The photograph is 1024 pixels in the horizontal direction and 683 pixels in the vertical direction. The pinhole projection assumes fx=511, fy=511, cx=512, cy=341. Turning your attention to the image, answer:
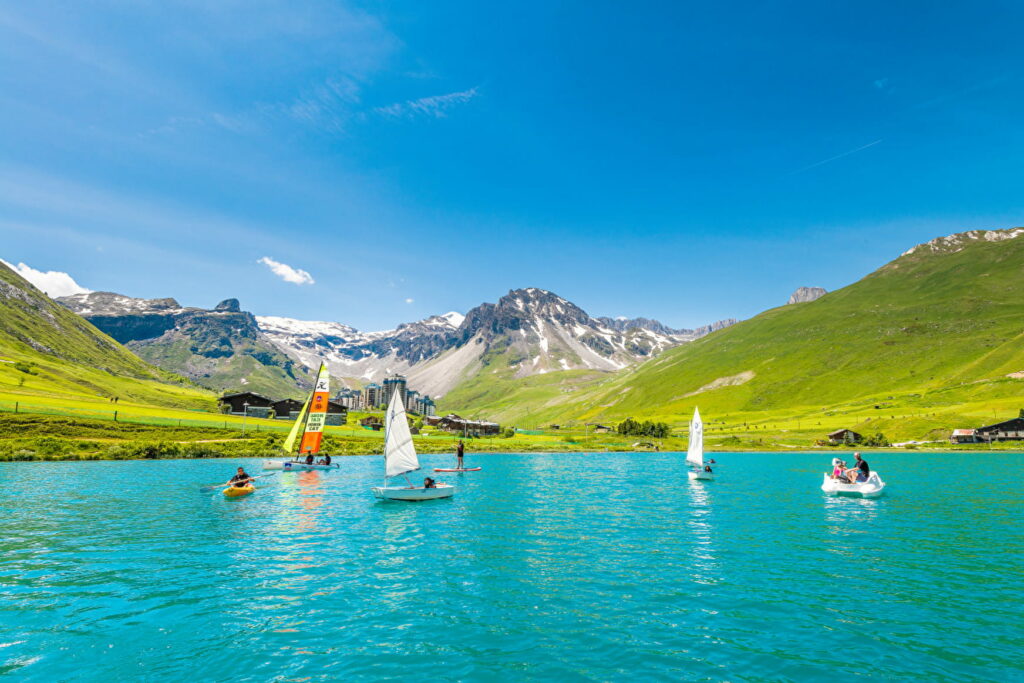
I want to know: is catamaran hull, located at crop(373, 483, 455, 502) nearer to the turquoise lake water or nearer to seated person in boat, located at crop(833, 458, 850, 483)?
the turquoise lake water

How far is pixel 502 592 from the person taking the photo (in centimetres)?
2522

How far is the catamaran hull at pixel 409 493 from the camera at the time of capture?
53.9 m

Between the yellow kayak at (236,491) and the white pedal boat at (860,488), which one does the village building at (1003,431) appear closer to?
the white pedal boat at (860,488)

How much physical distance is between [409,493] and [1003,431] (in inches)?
9233

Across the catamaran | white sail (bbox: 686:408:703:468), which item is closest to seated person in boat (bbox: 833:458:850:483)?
white sail (bbox: 686:408:703:468)

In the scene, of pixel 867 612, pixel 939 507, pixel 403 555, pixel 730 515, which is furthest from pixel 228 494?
pixel 939 507

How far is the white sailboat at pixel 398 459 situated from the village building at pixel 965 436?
219m

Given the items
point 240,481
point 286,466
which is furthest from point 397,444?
point 286,466

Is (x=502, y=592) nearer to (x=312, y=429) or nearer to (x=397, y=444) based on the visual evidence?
(x=397, y=444)

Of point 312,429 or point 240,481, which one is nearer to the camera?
point 240,481

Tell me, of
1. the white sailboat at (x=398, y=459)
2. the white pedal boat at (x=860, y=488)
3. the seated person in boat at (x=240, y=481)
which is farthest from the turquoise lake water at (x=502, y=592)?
the white pedal boat at (x=860, y=488)

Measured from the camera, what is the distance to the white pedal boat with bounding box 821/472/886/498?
198 feet

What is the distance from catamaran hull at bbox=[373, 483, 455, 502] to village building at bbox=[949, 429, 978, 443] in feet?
716

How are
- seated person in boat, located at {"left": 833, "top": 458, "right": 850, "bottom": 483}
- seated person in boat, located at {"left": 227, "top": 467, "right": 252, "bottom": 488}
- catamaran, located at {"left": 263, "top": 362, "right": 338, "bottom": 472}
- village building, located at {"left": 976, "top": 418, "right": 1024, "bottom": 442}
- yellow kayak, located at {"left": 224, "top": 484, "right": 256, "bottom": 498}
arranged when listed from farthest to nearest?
1. village building, located at {"left": 976, "top": 418, "right": 1024, "bottom": 442}
2. catamaran, located at {"left": 263, "top": 362, "right": 338, "bottom": 472}
3. seated person in boat, located at {"left": 833, "top": 458, "right": 850, "bottom": 483}
4. seated person in boat, located at {"left": 227, "top": 467, "right": 252, "bottom": 488}
5. yellow kayak, located at {"left": 224, "top": 484, "right": 256, "bottom": 498}
